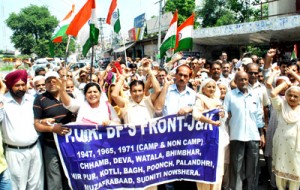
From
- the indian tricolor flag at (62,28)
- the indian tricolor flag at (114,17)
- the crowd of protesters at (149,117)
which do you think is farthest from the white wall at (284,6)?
the crowd of protesters at (149,117)

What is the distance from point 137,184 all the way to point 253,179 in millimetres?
1674

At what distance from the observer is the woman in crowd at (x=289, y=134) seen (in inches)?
158

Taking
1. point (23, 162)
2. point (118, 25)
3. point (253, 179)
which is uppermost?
point (118, 25)

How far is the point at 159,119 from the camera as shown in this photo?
3.91 m

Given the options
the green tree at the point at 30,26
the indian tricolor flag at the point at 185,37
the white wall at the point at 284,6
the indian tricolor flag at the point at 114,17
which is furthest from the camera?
the green tree at the point at 30,26

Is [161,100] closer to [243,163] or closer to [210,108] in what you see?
[210,108]

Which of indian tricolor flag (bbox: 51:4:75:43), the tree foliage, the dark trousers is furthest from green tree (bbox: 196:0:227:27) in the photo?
the dark trousers

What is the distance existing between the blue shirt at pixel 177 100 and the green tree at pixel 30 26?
65.9 metres

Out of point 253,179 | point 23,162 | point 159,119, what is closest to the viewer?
point 23,162

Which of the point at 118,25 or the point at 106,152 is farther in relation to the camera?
the point at 118,25

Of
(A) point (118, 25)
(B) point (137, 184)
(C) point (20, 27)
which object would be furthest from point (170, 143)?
(C) point (20, 27)

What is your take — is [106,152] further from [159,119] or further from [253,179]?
[253,179]

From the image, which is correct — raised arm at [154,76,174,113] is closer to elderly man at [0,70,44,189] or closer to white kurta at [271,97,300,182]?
white kurta at [271,97,300,182]

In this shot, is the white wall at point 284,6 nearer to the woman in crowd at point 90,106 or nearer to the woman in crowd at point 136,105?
the woman in crowd at point 136,105
